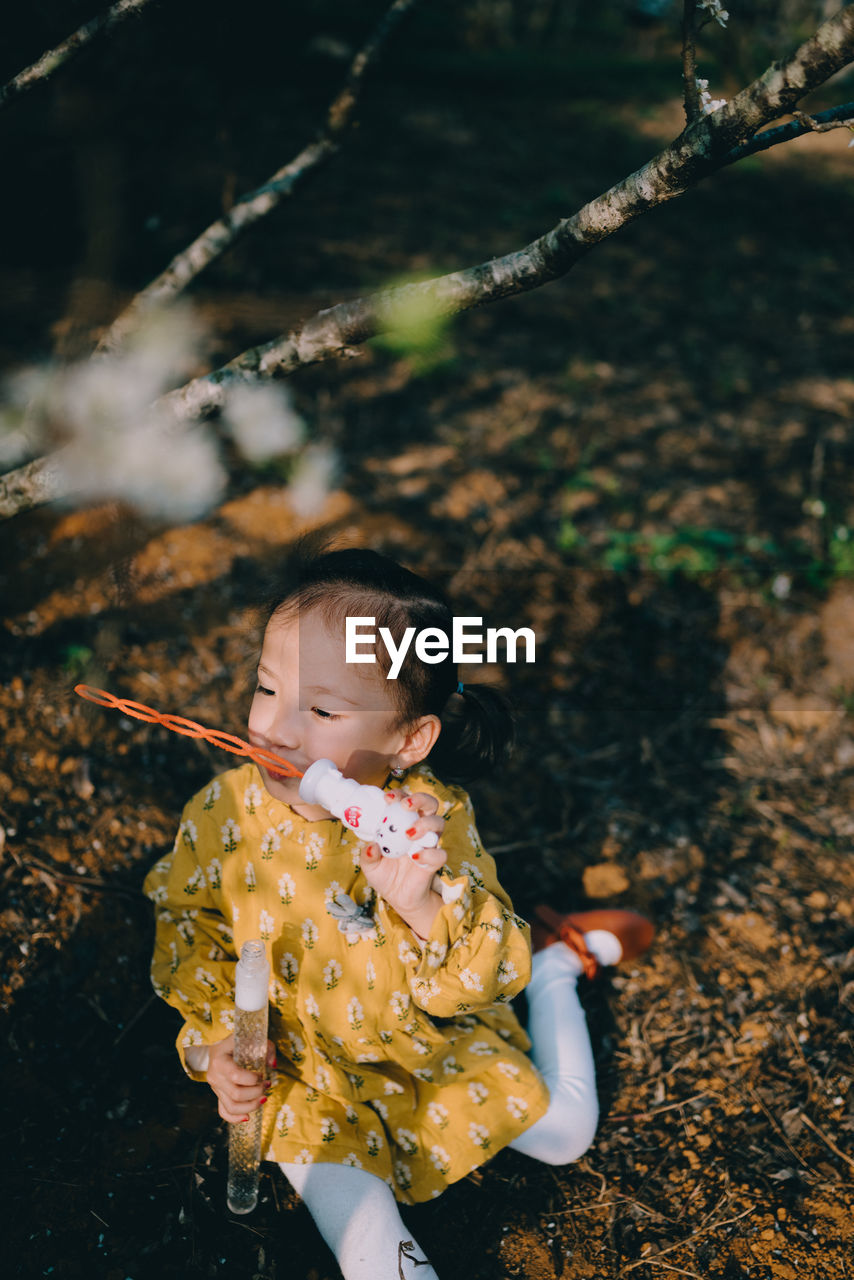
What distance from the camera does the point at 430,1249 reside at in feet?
6.57

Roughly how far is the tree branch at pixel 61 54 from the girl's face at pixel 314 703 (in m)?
1.22

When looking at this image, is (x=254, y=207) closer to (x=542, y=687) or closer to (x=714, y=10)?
(x=714, y=10)

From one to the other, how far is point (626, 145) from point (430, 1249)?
301 inches

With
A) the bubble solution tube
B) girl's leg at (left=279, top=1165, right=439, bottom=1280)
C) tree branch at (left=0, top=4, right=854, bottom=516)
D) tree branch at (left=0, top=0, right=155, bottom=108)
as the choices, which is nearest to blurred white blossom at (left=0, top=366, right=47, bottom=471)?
tree branch at (left=0, top=4, right=854, bottom=516)

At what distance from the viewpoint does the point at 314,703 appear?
1629mm

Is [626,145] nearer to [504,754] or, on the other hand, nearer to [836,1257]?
[504,754]

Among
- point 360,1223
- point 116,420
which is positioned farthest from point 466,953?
point 116,420

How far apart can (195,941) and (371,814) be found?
796 millimetres

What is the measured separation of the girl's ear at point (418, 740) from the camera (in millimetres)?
1766

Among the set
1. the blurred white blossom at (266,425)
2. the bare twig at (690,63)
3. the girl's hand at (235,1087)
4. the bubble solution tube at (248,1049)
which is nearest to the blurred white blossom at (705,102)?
the bare twig at (690,63)

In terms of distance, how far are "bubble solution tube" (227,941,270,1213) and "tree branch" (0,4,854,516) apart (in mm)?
1127

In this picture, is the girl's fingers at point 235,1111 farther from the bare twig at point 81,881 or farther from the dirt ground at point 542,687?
the bare twig at point 81,881

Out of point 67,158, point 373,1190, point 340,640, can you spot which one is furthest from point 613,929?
point 67,158

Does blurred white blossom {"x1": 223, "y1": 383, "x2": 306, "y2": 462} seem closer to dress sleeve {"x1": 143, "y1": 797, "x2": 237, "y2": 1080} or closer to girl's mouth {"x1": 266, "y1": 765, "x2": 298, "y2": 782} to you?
dress sleeve {"x1": 143, "y1": 797, "x2": 237, "y2": 1080}
